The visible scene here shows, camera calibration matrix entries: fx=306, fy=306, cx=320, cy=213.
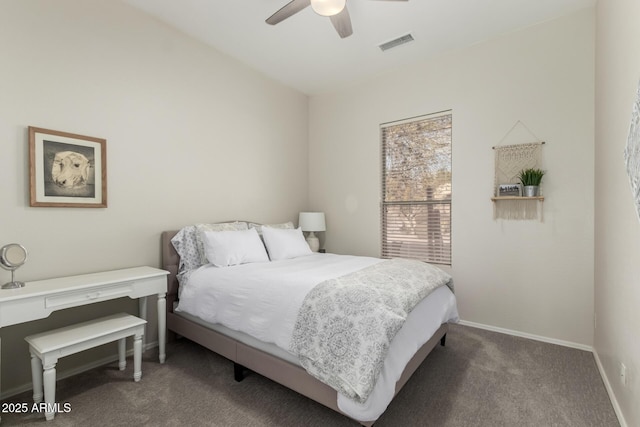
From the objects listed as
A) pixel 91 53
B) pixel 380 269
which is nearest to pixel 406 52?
pixel 380 269

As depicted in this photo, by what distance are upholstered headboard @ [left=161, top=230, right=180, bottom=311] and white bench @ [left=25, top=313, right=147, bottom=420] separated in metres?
0.52

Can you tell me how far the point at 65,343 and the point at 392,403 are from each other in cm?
207

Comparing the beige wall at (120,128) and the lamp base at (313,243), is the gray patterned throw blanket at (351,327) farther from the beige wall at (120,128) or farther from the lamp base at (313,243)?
the lamp base at (313,243)

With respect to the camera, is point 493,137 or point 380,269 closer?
point 380,269

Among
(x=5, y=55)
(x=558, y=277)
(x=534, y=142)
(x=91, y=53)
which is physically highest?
(x=91, y=53)

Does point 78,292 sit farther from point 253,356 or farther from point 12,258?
point 253,356

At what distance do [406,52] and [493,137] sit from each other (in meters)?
1.34

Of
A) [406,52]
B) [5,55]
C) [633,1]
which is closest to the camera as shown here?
[633,1]

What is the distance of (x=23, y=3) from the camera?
7.05 ft

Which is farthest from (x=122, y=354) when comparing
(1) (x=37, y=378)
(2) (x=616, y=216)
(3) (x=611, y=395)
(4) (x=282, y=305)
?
(2) (x=616, y=216)

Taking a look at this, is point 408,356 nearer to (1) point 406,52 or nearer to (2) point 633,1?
(2) point 633,1

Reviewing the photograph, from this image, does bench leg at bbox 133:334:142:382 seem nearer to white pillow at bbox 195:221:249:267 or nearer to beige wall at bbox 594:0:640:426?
white pillow at bbox 195:221:249:267

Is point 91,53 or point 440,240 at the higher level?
point 91,53

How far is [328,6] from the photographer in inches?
81.4
